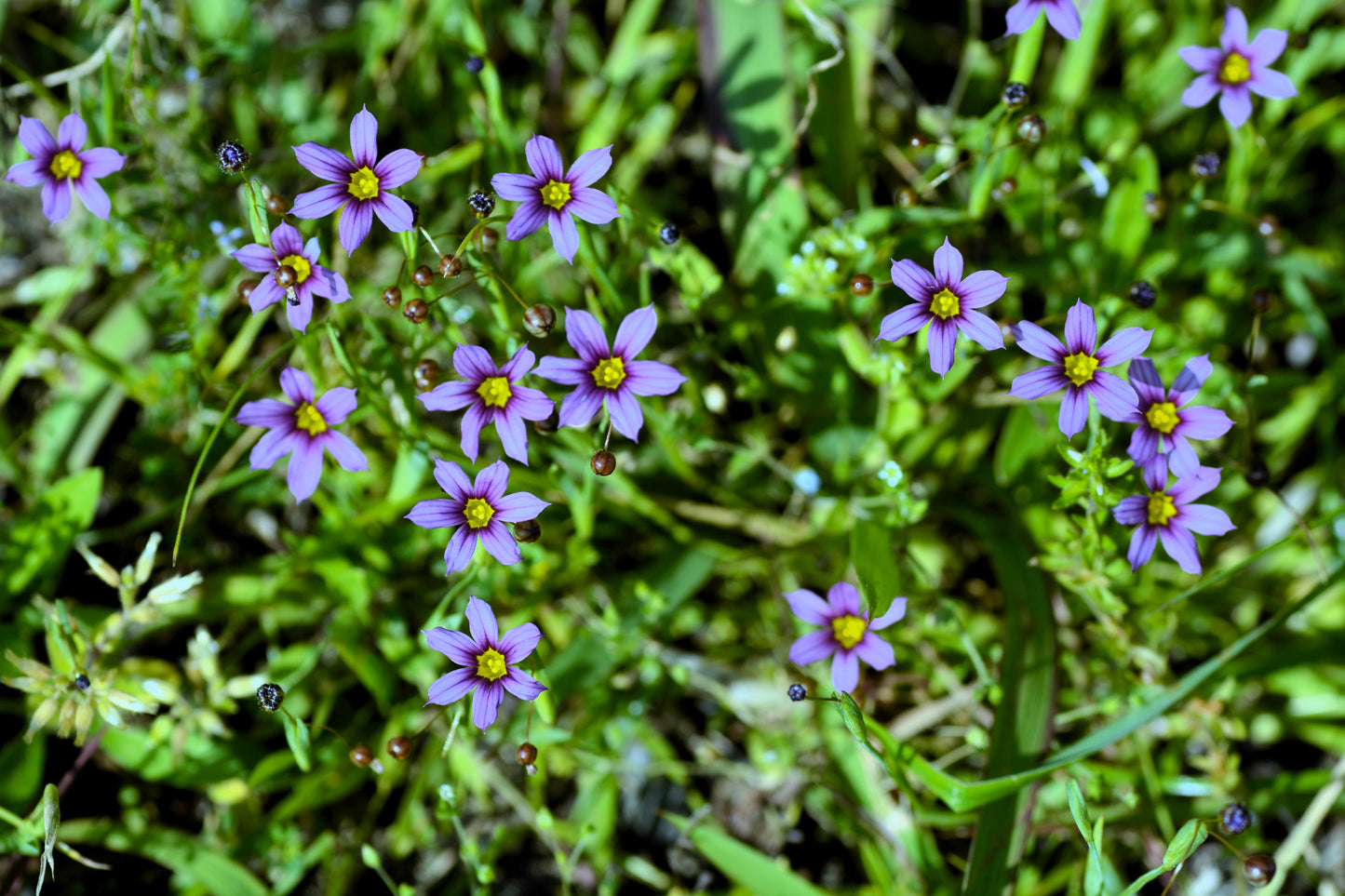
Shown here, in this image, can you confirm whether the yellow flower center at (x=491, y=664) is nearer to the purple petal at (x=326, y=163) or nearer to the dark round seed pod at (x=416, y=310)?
the dark round seed pod at (x=416, y=310)

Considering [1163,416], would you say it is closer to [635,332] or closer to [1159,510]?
[1159,510]

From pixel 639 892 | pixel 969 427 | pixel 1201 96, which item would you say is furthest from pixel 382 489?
pixel 1201 96

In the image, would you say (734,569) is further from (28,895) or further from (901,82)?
(28,895)

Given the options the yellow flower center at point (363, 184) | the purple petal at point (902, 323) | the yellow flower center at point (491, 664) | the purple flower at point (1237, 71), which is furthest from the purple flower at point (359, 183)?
the purple flower at point (1237, 71)

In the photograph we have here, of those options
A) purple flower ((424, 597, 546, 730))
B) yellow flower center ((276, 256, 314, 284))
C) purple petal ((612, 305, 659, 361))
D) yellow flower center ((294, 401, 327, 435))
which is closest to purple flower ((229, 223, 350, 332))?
yellow flower center ((276, 256, 314, 284))

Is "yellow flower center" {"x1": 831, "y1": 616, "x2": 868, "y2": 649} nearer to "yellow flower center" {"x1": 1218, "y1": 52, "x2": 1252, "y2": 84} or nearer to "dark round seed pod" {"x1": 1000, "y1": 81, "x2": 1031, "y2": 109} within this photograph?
"dark round seed pod" {"x1": 1000, "y1": 81, "x2": 1031, "y2": 109}

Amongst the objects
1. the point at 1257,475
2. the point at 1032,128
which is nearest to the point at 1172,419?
the point at 1257,475
